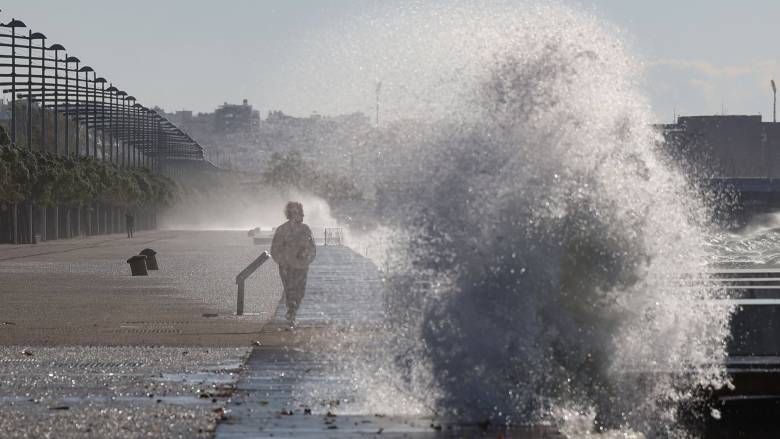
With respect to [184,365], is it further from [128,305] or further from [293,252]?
[128,305]

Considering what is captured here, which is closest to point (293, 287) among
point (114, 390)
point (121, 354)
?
point (121, 354)

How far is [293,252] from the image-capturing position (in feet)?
71.6

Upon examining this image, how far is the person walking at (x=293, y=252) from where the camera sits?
2180 centimetres

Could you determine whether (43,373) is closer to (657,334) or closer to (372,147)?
(372,147)

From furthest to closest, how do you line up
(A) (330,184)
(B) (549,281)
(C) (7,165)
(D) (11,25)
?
(A) (330,184) < (D) (11,25) < (C) (7,165) < (B) (549,281)

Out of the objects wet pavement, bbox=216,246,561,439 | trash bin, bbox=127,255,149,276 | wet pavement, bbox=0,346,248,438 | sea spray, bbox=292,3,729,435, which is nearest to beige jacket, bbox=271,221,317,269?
wet pavement, bbox=216,246,561,439

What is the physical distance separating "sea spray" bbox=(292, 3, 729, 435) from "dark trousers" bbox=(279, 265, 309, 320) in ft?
27.4

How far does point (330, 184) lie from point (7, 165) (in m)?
113

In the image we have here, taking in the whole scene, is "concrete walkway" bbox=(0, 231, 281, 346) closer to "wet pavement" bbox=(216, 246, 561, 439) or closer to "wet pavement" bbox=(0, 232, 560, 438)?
"wet pavement" bbox=(0, 232, 560, 438)

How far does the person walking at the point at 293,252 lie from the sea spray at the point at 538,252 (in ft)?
27.3

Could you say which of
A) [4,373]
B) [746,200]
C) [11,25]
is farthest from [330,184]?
[4,373]

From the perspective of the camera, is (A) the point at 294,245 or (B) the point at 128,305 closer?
(A) the point at 294,245

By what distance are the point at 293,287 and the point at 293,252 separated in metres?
0.49

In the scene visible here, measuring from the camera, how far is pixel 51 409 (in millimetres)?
12469
